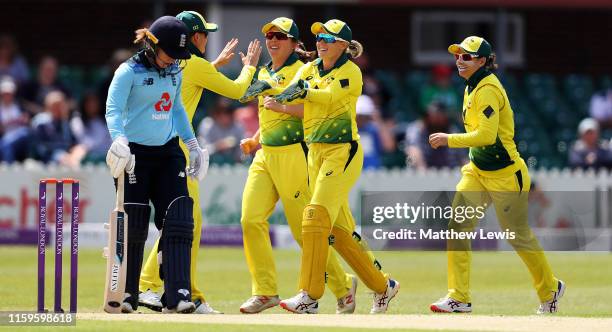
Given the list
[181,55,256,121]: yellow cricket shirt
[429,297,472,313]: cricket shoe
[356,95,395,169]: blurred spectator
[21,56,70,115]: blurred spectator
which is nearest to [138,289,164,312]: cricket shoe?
[181,55,256,121]: yellow cricket shirt

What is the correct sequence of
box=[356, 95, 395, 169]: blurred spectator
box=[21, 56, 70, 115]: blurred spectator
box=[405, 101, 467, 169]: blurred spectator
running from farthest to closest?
box=[405, 101, 467, 169]: blurred spectator, box=[21, 56, 70, 115]: blurred spectator, box=[356, 95, 395, 169]: blurred spectator

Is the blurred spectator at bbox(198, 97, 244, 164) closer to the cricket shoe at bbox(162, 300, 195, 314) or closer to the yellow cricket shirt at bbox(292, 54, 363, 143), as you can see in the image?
the yellow cricket shirt at bbox(292, 54, 363, 143)

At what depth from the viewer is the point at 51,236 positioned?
19.6 metres

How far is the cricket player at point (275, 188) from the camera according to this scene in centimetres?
1163

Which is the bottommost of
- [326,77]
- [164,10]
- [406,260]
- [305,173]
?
[406,260]

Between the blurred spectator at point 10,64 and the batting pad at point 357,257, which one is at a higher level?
the blurred spectator at point 10,64

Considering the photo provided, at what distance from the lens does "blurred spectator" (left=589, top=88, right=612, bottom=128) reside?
80.6 feet

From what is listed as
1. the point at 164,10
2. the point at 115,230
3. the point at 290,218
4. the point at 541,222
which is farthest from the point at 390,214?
the point at 164,10

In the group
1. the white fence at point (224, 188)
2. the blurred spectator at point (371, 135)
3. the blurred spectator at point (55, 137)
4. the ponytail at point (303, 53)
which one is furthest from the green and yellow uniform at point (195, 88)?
the blurred spectator at point (371, 135)

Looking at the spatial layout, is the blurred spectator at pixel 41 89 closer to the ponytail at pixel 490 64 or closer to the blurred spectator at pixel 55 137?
the blurred spectator at pixel 55 137

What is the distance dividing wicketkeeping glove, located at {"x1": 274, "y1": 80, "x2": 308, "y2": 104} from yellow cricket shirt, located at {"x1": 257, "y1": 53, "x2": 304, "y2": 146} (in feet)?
2.55

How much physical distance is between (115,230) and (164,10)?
1548 cm

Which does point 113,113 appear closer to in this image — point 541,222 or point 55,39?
point 541,222

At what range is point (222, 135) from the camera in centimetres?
2128
